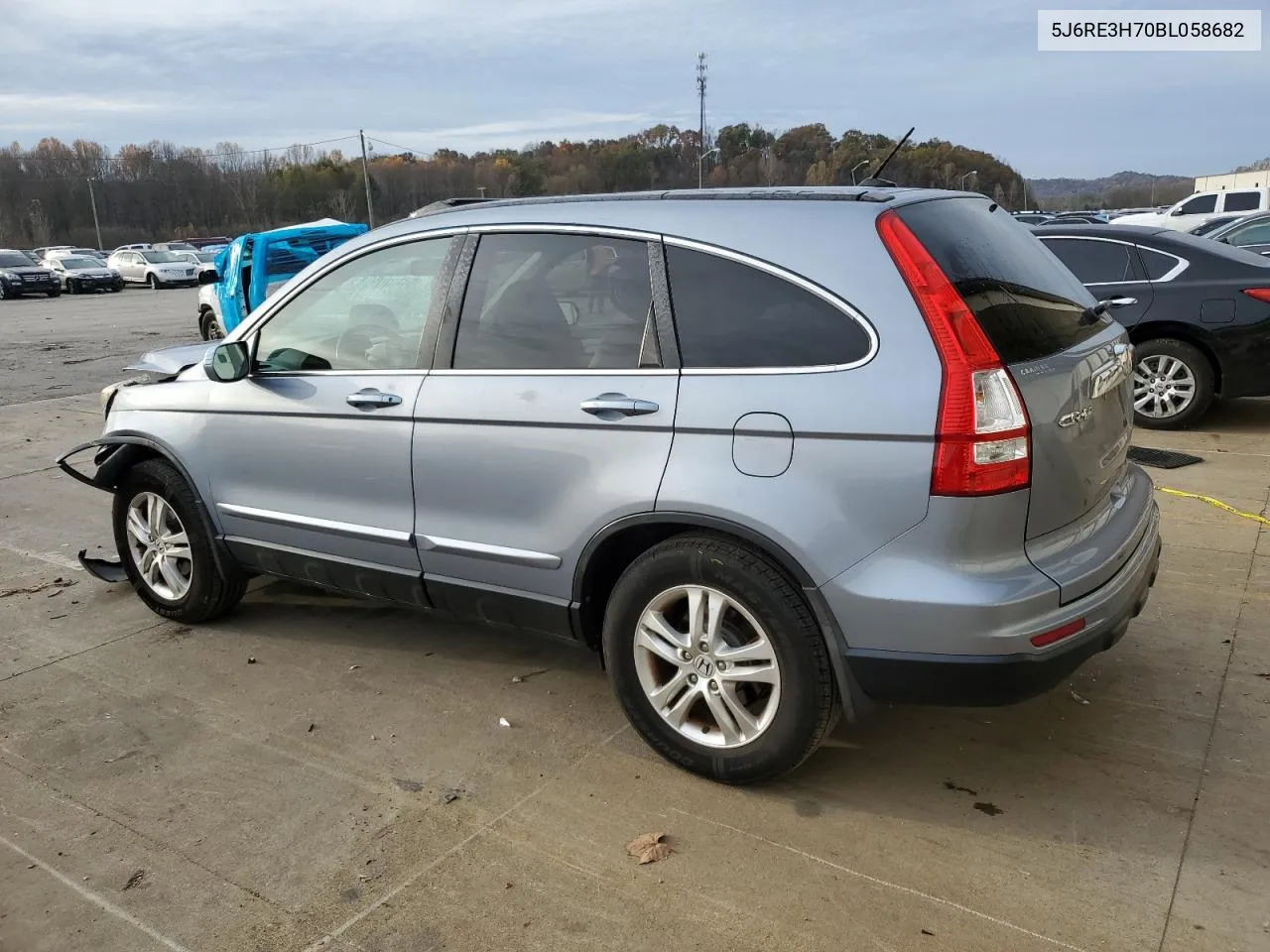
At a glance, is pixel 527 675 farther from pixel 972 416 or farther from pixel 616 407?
pixel 972 416

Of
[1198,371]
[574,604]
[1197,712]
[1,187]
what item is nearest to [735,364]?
[574,604]

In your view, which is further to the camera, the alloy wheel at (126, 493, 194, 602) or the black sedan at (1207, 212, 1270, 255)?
the black sedan at (1207, 212, 1270, 255)

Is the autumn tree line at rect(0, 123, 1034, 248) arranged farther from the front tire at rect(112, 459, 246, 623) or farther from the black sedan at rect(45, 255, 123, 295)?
the front tire at rect(112, 459, 246, 623)

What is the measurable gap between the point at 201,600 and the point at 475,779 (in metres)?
1.97

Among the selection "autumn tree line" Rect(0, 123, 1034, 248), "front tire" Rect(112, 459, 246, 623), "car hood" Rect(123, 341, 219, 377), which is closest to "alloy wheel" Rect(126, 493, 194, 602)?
"front tire" Rect(112, 459, 246, 623)

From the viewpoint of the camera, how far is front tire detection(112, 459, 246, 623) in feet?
14.8

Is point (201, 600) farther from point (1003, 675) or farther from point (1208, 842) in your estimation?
point (1208, 842)

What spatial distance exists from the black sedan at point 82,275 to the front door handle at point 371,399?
1444 inches

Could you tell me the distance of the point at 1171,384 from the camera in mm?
7984

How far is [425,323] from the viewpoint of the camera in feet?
12.1

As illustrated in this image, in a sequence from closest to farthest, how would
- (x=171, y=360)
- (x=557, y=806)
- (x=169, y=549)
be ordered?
(x=557, y=806) < (x=169, y=549) < (x=171, y=360)

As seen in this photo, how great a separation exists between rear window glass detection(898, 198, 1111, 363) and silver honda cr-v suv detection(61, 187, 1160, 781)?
13 mm

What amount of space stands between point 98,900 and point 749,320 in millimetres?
2448

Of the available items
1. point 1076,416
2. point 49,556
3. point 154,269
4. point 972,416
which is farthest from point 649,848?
point 154,269
